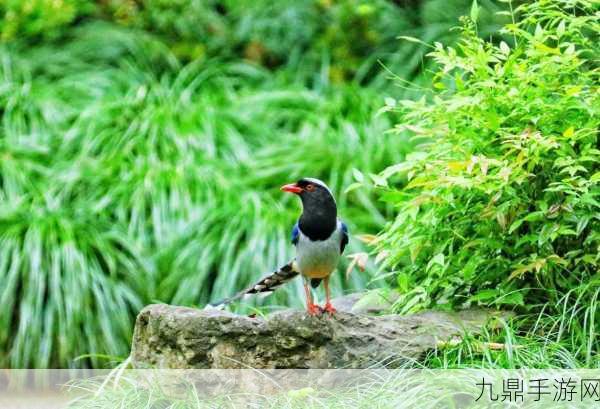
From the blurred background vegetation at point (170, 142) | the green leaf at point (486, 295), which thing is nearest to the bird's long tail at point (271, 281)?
the green leaf at point (486, 295)

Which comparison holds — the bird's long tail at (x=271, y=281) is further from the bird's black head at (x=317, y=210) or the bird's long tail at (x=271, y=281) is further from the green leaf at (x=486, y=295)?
the green leaf at (x=486, y=295)

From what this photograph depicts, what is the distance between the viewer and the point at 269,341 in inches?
148

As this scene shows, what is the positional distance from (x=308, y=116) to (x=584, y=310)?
353 centimetres

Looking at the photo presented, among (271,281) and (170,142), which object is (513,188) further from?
(170,142)

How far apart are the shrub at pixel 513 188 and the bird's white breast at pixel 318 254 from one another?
39 centimetres

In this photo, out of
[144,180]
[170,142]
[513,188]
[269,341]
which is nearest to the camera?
[269,341]

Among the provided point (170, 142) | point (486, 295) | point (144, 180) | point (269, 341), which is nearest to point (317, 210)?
point (269, 341)

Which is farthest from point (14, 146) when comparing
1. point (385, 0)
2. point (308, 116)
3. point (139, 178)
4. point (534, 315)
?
point (534, 315)

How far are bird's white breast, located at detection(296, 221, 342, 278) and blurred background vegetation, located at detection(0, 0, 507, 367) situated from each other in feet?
6.32

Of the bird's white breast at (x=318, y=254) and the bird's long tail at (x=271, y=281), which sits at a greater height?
the bird's white breast at (x=318, y=254)

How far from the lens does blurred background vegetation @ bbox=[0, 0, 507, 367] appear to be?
5.96 metres

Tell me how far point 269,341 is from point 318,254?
0.38 meters

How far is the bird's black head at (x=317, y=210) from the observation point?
3879 millimetres

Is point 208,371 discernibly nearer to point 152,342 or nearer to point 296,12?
point 152,342
